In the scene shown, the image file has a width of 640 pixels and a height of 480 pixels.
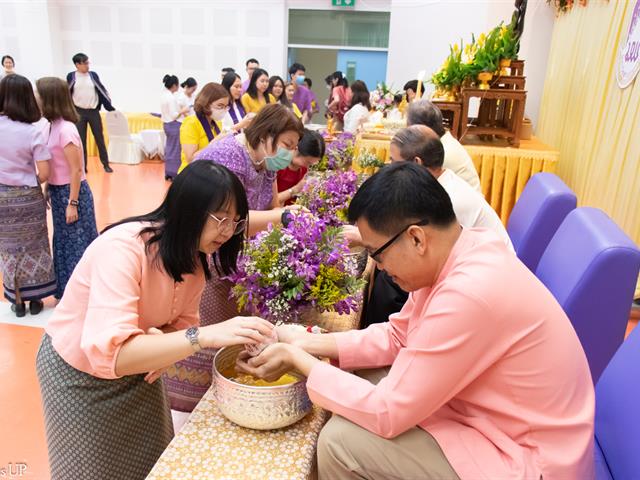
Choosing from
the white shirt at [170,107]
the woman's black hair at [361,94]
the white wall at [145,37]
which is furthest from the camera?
the white wall at [145,37]

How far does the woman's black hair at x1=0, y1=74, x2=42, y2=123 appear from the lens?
266 centimetres

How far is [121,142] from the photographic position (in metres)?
7.97

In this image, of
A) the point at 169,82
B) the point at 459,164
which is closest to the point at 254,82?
the point at 169,82

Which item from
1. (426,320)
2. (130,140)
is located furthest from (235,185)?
(130,140)

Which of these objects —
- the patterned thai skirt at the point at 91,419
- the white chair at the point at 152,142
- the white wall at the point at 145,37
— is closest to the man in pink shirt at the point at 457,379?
the patterned thai skirt at the point at 91,419

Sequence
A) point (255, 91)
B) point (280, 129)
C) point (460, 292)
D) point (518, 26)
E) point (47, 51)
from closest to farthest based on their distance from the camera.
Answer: point (460, 292), point (280, 129), point (518, 26), point (255, 91), point (47, 51)

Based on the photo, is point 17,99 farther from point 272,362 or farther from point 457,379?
point 457,379

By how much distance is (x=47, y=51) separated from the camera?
33.3 ft

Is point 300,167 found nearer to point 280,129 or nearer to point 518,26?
point 280,129

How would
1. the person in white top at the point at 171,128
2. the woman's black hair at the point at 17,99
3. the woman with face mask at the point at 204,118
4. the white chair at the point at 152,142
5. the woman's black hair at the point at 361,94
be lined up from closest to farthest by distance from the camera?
1. the woman's black hair at the point at 17,99
2. the woman with face mask at the point at 204,118
3. the woman's black hair at the point at 361,94
4. the person in white top at the point at 171,128
5. the white chair at the point at 152,142

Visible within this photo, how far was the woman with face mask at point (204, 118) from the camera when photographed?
3408mm

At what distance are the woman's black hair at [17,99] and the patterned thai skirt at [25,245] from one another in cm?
40

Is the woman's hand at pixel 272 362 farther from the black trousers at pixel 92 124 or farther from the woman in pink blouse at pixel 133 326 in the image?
A: the black trousers at pixel 92 124

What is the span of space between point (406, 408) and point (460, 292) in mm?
250
